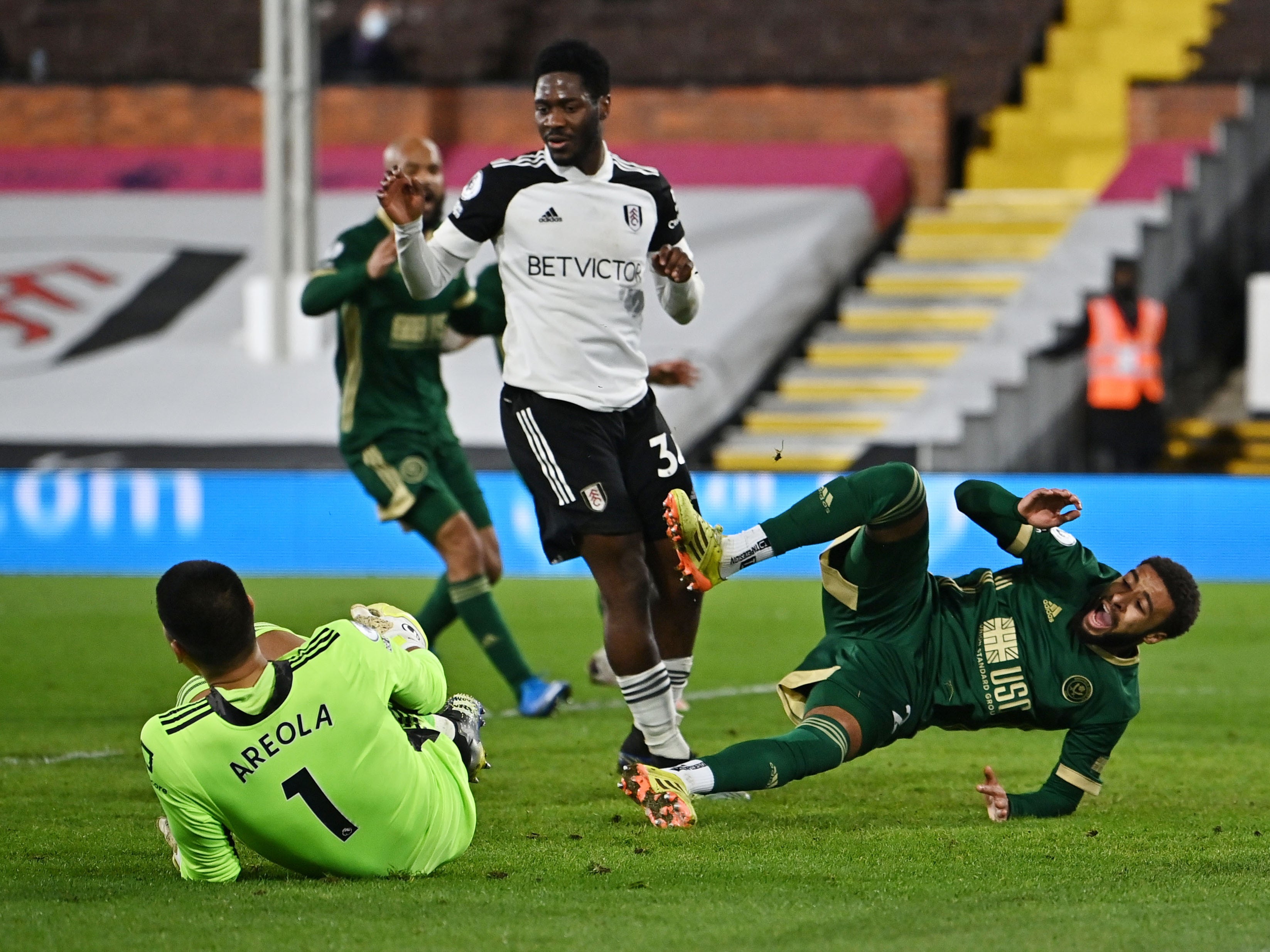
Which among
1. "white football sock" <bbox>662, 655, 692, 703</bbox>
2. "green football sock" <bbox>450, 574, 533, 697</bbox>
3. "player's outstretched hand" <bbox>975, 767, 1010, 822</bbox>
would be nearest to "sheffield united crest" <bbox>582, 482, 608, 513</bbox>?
"white football sock" <bbox>662, 655, 692, 703</bbox>

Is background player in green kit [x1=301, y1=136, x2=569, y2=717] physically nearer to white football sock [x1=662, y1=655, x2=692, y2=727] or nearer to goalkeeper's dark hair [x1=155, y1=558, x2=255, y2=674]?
white football sock [x1=662, y1=655, x2=692, y2=727]

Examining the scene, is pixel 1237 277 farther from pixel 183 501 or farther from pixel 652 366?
pixel 652 366

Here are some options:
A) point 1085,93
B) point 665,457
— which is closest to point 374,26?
point 1085,93

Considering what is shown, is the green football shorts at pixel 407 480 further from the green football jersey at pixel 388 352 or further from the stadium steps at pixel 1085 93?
the stadium steps at pixel 1085 93

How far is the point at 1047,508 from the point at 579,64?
1.78 meters

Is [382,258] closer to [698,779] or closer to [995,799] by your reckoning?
[698,779]

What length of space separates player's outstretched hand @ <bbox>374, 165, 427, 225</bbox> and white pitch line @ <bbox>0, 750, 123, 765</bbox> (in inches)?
89.8

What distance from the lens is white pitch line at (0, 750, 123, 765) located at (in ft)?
20.6

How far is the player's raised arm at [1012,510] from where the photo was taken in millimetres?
4883

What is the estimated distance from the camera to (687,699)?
788 cm

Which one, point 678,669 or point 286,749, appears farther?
point 678,669

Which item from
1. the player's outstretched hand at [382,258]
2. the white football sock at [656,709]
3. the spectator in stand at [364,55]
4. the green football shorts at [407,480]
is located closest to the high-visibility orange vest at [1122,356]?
the green football shorts at [407,480]

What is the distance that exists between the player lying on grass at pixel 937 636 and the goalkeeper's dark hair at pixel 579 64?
1.35 meters

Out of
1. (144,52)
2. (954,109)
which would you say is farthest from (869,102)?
(144,52)
